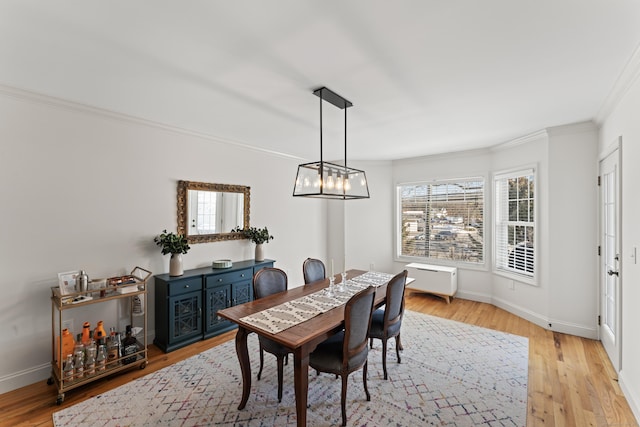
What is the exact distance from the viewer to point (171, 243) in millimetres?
3205

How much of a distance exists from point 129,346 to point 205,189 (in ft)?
6.27

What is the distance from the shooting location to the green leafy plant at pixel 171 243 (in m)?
3.20

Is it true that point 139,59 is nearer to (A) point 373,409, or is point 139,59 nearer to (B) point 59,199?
(B) point 59,199

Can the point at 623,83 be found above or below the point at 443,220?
above

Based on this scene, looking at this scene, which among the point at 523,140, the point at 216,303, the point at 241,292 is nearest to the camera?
the point at 216,303

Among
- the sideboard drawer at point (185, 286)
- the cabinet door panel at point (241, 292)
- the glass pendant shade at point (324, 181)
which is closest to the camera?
the glass pendant shade at point (324, 181)

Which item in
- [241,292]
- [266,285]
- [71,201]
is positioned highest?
[71,201]

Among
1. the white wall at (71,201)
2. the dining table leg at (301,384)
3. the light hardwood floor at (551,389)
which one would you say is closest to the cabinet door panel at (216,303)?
the light hardwood floor at (551,389)

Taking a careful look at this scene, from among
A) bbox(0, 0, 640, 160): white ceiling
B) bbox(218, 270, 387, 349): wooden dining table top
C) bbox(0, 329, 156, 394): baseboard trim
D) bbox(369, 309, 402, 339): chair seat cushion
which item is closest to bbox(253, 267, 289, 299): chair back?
bbox(218, 270, 387, 349): wooden dining table top

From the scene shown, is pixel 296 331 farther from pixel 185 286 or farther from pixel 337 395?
pixel 185 286

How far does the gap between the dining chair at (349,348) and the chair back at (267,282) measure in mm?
793

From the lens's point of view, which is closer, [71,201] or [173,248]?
[71,201]

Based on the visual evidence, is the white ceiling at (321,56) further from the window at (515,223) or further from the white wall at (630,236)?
the window at (515,223)

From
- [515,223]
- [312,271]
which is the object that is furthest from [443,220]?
[312,271]
